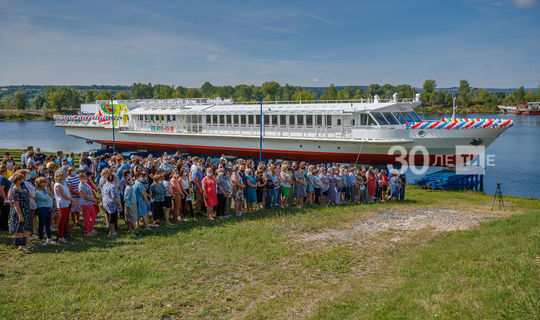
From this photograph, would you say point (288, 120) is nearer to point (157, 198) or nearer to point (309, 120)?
point (309, 120)

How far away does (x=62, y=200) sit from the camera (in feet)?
27.8

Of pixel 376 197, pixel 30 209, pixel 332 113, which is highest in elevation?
pixel 332 113

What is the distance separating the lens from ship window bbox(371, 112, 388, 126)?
78.3 ft

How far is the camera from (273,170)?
12.8m

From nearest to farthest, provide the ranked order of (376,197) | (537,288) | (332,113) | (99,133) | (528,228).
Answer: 1. (537,288)
2. (528,228)
3. (376,197)
4. (332,113)
5. (99,133)

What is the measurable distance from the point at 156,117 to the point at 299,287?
3049 centimetres

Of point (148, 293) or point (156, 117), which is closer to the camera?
point (148, 293)

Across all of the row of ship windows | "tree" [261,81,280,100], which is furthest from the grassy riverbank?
"tree" [261,81,280,100]

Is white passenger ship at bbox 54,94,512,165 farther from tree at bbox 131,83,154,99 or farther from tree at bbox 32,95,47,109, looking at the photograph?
tree at bbox 131,83,154,99

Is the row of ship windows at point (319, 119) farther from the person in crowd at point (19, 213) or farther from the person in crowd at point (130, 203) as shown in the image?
the person in crowd at point (19, 213)

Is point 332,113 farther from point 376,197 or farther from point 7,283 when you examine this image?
point 7,283

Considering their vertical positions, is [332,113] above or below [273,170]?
above

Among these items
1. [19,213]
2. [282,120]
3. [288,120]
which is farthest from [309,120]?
[19,213]

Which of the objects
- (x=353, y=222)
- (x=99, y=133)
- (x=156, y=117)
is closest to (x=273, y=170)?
(x=353, y=222)
